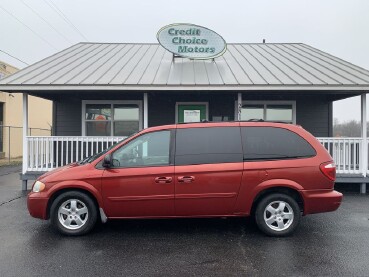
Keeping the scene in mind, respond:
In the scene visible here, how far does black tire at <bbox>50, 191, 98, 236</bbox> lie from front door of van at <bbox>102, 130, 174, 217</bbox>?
270 mm

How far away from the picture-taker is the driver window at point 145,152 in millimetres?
5680

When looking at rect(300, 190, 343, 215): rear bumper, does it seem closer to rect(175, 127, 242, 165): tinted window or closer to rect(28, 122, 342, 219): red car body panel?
rect(28, 122, 342, 219): red car body panel

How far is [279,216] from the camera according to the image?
5637 mm

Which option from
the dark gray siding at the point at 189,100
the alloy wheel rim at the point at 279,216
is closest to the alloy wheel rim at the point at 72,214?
the alloy wheel rim at the point at 279,216

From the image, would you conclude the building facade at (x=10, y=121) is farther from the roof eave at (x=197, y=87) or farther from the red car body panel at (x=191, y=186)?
the red car body panel at (x=191, y=186)

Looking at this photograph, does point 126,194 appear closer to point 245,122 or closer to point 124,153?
point 124,153

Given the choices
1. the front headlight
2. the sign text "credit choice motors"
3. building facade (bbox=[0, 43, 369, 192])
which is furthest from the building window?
the front headlight

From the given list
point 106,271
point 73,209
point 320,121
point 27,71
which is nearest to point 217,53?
point 320,121

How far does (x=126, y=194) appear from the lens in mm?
5566

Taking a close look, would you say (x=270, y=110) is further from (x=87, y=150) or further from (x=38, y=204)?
(x=38, y=204)

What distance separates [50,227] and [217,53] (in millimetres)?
7831

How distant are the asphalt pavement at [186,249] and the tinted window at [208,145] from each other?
1.22 meters

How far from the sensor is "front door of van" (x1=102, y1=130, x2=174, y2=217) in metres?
5.55

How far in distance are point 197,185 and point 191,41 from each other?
7.40 metres
